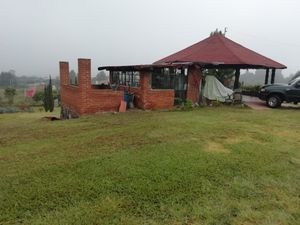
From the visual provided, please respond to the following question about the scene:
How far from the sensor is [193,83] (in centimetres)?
1406

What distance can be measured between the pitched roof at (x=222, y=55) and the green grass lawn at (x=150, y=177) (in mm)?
7935

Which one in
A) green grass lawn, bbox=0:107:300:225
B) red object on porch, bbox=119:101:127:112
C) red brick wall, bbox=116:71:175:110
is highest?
red brick wall, bbox=116:71:175:110

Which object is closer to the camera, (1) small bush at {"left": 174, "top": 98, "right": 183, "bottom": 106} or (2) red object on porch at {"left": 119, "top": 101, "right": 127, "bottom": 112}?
(2) red object on porch at {"left": 119, "top": 101, "right": 127, "bottom": 112}

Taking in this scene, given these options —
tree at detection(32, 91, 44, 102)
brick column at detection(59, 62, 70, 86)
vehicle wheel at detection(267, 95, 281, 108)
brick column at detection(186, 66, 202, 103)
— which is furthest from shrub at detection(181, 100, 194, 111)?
tree at detection(32, 91, 44, 102)

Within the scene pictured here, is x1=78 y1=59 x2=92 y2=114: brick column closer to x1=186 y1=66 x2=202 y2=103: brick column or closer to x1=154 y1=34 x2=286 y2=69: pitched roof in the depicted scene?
x1=186 y1=66 x2=202 y2=103: brick column

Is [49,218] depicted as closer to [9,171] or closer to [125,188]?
[125,188]

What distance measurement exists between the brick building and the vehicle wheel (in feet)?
6.92

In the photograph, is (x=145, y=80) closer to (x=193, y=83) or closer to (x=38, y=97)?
(x=193, y=83)

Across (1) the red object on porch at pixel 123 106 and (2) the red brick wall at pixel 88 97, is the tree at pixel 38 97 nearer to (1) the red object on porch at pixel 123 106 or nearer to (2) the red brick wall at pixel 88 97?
(2) the red brick wall at pixel 88 97

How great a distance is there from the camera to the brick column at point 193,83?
45.8 feet

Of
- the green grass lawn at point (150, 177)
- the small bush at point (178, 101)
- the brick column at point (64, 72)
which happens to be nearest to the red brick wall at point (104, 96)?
the small bush at point (178, 101)

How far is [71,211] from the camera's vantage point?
3920mm

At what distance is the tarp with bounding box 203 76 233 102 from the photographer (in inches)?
582

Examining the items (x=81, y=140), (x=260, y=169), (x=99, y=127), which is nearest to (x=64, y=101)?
(x=99, y=127)
